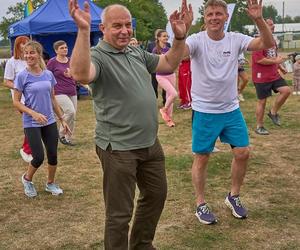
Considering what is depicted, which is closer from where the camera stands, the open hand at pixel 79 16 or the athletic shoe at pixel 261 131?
the open hand at pixel 79 16

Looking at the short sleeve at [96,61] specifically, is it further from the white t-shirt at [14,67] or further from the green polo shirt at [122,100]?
the white t-shirt at [14,67]

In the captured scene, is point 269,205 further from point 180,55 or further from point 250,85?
point 250,85

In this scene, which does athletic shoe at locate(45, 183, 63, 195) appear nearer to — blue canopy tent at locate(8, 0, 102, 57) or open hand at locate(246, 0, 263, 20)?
open hand at locate(246, 0, 263, 20)

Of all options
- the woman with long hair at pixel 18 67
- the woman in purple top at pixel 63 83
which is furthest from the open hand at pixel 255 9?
the woman in purple top at pixel 63 83

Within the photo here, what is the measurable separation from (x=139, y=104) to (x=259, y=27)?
1358 mm

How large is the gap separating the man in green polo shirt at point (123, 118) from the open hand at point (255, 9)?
0.63 m

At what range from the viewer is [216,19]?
3910 mm

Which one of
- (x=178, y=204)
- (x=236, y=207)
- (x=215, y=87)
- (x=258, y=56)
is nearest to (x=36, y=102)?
(x=178, y=204)

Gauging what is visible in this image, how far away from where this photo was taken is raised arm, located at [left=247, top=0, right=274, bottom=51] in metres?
3.58

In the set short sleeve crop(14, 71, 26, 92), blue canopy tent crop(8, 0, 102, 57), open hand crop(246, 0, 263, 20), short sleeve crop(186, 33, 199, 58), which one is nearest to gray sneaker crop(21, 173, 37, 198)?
short sleeve crop(14, 71, 26, 92)

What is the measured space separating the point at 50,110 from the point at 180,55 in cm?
211

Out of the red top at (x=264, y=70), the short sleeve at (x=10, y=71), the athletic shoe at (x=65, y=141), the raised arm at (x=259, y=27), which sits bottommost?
the athletic shoe at (x=65, y=141)

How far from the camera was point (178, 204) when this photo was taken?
4.70m

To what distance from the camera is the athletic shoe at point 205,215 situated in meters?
4.18
